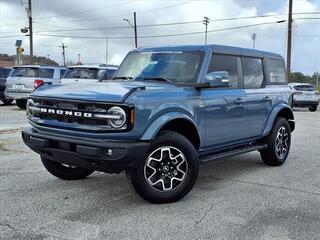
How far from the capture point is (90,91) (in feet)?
16.6

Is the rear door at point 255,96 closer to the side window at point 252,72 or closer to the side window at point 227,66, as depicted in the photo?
the side window at point 252,72

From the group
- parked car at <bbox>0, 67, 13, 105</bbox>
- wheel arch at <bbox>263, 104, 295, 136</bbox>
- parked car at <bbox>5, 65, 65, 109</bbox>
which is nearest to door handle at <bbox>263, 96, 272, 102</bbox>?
wheel arch at <bbox>263, 104, 295, 136</bbox>

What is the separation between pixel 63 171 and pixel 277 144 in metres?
3.59

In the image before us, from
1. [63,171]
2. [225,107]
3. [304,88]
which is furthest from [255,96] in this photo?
[304,88]

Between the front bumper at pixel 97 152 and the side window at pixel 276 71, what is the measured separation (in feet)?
12.2

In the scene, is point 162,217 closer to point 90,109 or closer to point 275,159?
point 90,109

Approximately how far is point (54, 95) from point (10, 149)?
12.7ft

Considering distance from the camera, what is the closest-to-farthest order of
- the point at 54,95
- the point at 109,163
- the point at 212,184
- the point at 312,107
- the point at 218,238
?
the point at 218,238 → the point at 109,163 → the point at 54,95 → the point at 212,184 → the point at 312,107

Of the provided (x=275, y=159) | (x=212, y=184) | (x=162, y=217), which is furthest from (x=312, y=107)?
(x=162, y=217)

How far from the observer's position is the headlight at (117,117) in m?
4.72

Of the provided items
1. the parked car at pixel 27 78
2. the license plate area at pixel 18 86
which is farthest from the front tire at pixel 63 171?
the license plate area at pixel 18 86

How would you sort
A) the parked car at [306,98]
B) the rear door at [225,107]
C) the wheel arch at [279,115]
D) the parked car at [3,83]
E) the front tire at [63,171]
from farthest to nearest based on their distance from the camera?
1. the parked car at [306,98]
2. the parked car at [3,83]
3. the wheel arch at [279,115]
4. the front tire at [63,171]
5. the rear door at [225,107]

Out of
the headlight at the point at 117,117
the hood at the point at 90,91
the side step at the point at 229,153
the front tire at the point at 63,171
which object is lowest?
the front tire at the point at 63,171

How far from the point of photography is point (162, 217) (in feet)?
15.6
